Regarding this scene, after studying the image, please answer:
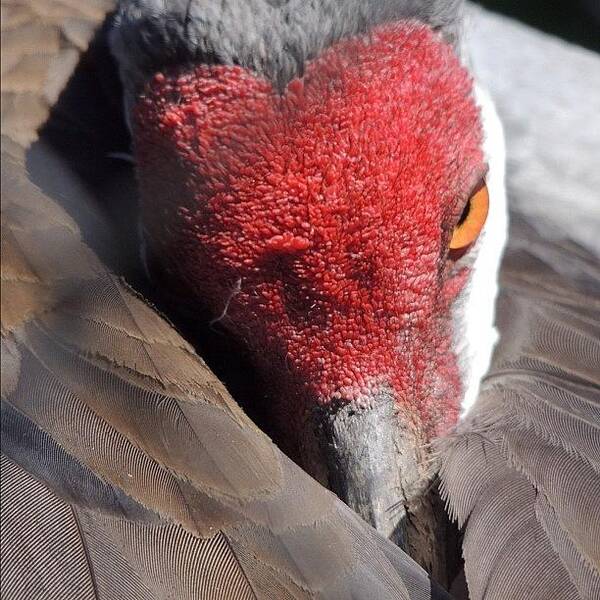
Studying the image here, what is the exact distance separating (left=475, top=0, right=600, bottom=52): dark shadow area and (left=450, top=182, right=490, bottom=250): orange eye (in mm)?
3813

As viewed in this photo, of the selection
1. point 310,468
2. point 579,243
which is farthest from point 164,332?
point 579,243

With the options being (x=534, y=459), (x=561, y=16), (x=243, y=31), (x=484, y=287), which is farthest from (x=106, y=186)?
(x=561, y=16)

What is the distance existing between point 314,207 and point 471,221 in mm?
410

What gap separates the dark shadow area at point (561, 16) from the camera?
5.64m

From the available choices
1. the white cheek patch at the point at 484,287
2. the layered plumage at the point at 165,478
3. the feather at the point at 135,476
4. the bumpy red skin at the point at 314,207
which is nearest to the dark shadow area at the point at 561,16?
the white cheek patch at the point at 484,287

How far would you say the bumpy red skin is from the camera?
5.67 feet

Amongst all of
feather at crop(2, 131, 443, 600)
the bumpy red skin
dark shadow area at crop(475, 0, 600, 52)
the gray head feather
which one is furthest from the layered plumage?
dark shadow area at crop(475, 0, 600, 52)

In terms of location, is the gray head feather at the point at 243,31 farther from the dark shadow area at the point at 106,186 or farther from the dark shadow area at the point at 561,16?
the dark shadow area at the point at 561,16

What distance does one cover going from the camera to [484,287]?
7.29 ft

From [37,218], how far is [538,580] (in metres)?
0.95

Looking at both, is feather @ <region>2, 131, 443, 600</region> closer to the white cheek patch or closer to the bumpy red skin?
the bumpy red skin

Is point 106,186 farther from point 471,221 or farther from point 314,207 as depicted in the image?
point 471,221

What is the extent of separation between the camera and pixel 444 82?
194 cm

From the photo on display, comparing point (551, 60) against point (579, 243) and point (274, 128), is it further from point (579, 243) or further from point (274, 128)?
point (274, 128)
